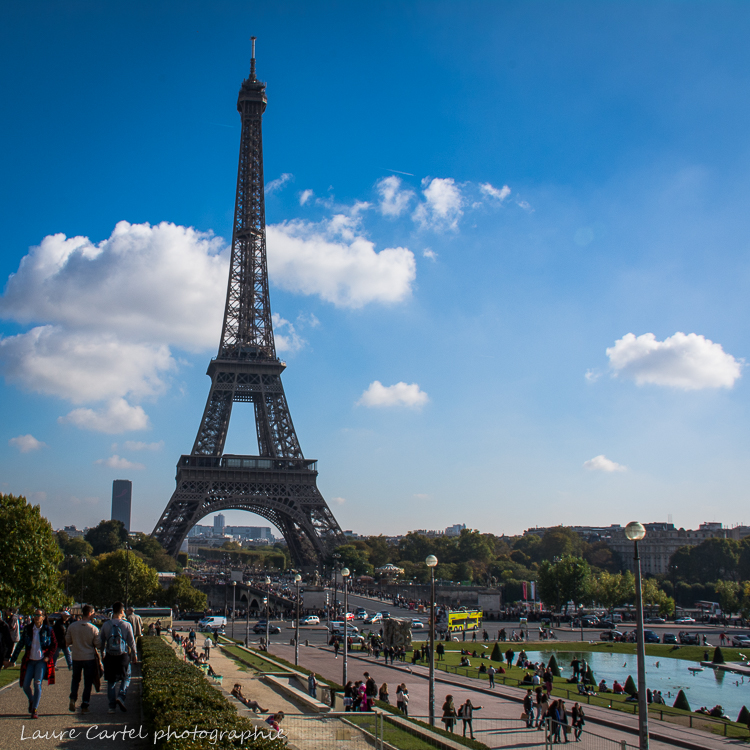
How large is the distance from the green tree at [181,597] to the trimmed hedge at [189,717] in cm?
6043

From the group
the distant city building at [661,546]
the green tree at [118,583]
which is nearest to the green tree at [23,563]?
the green tree at [118,583]

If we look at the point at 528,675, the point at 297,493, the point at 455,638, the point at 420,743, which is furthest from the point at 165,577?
the point at 420,743

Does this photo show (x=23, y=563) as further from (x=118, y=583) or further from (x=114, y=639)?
(x=114, y=639)

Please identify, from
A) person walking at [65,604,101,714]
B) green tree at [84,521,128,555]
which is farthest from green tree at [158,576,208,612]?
person walking at [65,604,101,714]

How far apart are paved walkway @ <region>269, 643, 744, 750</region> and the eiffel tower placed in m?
42.7

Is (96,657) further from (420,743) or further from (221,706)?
(420,743)

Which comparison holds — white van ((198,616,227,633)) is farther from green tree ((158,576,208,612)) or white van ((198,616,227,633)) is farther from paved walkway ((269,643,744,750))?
paved walkway ((269,643,744,750))

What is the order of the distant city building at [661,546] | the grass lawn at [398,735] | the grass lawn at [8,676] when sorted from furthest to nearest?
the distant city building at [661,546]
the grass lawn at [8,676]
the grass lawn at [398,735]

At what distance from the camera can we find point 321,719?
17.0m

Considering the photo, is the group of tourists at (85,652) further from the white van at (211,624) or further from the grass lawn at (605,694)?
the white van at (211,624)

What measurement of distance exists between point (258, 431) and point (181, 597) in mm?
30796

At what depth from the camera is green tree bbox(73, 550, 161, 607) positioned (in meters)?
68.0

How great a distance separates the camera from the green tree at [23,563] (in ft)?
128

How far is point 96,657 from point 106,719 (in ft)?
7.23
